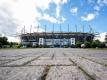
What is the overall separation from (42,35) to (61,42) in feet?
50.5

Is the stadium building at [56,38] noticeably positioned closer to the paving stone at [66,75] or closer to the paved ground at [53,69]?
the paved ground at [53,69]

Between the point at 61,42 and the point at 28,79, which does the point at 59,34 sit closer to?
the point at 61,42

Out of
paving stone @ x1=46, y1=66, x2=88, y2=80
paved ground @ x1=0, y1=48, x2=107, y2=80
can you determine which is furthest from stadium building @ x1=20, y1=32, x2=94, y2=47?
paving stone @ x1=46, y1=66, x2=88, y2=80

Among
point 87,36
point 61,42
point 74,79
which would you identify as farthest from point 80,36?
point 74,79

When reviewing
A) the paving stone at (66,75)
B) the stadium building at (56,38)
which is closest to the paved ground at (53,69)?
the paving stone at (66,75)

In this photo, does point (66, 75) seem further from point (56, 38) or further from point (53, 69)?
point (56, 38)

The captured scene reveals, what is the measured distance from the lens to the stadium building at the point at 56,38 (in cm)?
12900

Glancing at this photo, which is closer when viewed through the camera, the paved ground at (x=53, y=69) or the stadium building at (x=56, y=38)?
the paved ground at (x=53, y=69)

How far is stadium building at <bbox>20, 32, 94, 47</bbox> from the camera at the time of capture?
423 feet

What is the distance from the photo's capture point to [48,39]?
436ft

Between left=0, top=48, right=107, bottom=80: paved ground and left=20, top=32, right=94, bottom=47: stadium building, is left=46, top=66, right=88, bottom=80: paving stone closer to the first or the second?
left=0, top=48, right=107, bottom=80: paved ground

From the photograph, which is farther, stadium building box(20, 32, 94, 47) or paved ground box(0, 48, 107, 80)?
stadium building box(20, 32, 94, 47)

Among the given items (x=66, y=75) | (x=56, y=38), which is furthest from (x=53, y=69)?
(x=56, y=38)

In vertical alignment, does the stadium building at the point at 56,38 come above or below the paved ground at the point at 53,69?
above
